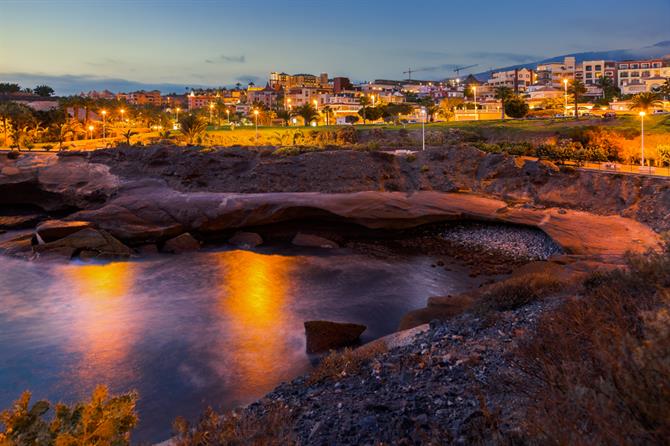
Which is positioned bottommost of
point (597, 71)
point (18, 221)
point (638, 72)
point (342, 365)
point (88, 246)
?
point (88, 246)

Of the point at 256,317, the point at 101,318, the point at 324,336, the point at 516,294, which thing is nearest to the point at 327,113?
the point at 256,317

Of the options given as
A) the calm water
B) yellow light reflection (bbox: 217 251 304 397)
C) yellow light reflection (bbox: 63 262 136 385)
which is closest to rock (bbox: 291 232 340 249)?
the calm water

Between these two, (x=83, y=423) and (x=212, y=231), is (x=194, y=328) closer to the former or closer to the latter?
(x=83, y=423)

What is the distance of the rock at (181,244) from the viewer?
113ft

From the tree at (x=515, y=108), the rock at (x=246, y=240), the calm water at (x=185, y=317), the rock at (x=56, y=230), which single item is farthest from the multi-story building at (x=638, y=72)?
the rock at (x=56, y=230)

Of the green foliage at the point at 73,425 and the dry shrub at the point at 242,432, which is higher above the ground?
the green foliage at the point at 73,425

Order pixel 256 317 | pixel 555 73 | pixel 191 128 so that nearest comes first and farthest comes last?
pixel 256 317 < pixel 191 128 < pixel 555 73

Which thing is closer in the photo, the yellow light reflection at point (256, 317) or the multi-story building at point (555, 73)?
the yellow light reflection at point (256, 317)

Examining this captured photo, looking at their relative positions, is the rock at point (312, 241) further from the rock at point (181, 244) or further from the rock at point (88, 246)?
the rock at point (88, 246)

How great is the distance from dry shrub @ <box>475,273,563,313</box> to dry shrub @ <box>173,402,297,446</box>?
7866 mm

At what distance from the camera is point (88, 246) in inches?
A: 1304

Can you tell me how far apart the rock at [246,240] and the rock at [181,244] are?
111 inches

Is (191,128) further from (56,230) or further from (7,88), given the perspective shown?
(7,88)

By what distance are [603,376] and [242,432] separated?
5.23 m
